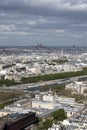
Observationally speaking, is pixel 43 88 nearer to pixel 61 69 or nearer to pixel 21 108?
pixel 21 108

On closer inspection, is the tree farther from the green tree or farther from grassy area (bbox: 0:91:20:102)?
grassy area (bbox: 0:91:20:102)

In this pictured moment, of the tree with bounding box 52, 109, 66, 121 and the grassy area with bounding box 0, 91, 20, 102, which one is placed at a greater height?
the tree with bounding box 52, 109, 66, 121

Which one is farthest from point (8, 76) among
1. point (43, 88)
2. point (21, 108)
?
point (21, 108)

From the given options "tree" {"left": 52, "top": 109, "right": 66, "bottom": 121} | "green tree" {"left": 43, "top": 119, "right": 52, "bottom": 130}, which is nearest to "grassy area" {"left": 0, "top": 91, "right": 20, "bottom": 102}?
"tree" {"left": 52, "top": 109, "right": 66, "bottom": 121}

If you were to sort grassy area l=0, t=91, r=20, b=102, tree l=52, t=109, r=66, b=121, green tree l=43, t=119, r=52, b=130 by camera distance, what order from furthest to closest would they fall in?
grassy area l=0, t=91, r=20, b=102 < tree l=52, t=109, r=66, b=121 < green tree l=43, t=119, r=52, b=130

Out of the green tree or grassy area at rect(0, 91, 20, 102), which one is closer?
the green tree

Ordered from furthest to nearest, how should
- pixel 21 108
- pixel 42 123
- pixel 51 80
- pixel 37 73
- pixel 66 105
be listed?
pixel 37 73 < pixel 51 80 < pixel 66 105 < pixel 21 108 < pixel 42 123

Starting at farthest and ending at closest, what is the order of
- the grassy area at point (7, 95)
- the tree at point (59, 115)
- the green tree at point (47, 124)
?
the grassy area at point (7, 95), the tree at point (59, 115), the green tree at point (47, 124)

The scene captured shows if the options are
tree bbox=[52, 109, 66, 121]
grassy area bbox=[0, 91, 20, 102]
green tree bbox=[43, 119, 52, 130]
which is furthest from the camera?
grassy area bbox=[0, 91, 20, 102]

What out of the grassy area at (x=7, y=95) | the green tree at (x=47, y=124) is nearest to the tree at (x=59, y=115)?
the green tree at (x=47, y=124)

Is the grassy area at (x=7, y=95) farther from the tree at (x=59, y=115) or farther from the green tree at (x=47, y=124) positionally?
the green tree at (x=47, y=124)

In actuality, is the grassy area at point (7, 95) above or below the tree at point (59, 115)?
below
